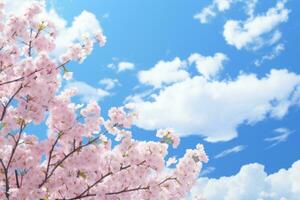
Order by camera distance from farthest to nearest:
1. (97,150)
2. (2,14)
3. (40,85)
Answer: (2,14), (97,150), (40,85)

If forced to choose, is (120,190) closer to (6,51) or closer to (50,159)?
(50,159)

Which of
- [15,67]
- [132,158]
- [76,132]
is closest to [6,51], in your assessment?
[15,67]

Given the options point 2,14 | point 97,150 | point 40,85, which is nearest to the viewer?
point 40,85

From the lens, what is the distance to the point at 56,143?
11.3 meters

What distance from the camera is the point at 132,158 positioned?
37.8ft

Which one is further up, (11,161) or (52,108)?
(52,108)

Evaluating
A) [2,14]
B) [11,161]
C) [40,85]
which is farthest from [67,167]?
[2,14]

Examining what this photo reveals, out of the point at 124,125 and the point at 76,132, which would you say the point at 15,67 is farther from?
the point at 124,125

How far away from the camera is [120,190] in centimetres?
1188

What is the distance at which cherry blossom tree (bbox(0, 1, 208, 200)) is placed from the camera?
10.8 metres

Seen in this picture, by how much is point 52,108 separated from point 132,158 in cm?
206

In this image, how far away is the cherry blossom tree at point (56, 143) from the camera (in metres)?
10.8

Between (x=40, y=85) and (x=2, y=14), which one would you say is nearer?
(x=40, y=85)

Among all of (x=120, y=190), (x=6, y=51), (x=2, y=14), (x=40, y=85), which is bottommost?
(x=120, y=190)
